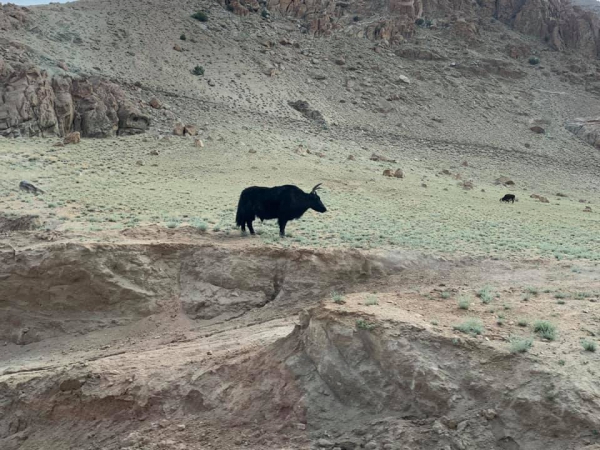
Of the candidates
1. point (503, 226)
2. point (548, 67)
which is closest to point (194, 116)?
point (503, 226)

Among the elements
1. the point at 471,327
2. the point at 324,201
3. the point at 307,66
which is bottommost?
the point at 324,201

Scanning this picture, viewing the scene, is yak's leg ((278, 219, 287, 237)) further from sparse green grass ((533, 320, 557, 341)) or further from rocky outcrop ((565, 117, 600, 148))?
rocky outcrop ((565, 117, 600, 148))

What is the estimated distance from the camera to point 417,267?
1292 centimetres

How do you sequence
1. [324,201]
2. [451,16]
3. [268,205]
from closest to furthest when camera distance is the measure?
[268,205]
[324,201]
[451,16]

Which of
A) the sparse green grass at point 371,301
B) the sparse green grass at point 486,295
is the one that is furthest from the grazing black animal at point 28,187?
the sparse green grass at point 486,295

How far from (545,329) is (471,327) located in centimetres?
104

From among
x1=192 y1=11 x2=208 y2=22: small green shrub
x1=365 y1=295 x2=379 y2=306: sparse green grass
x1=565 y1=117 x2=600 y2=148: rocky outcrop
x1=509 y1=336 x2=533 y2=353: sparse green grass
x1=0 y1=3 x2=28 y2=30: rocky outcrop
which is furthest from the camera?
x1=192 y1=11 x2=208 y2=22: small green shrub

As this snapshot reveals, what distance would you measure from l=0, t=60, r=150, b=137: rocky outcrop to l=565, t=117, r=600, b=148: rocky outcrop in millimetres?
42286

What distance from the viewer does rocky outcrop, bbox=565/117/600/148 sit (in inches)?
2143

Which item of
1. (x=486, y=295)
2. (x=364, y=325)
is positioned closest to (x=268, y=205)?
(x=486, y=295)

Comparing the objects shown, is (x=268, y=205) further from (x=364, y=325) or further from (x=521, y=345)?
(x=521, y=345)

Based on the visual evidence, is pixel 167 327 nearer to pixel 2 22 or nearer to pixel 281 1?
pixel 2 22

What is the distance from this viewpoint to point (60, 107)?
117 ft

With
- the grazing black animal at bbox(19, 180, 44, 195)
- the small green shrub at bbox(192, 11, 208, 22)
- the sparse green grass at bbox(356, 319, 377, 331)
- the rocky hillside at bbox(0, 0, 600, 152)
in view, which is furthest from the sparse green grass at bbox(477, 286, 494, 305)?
the small green shrub at bbox(192, 11, 208, 22)
